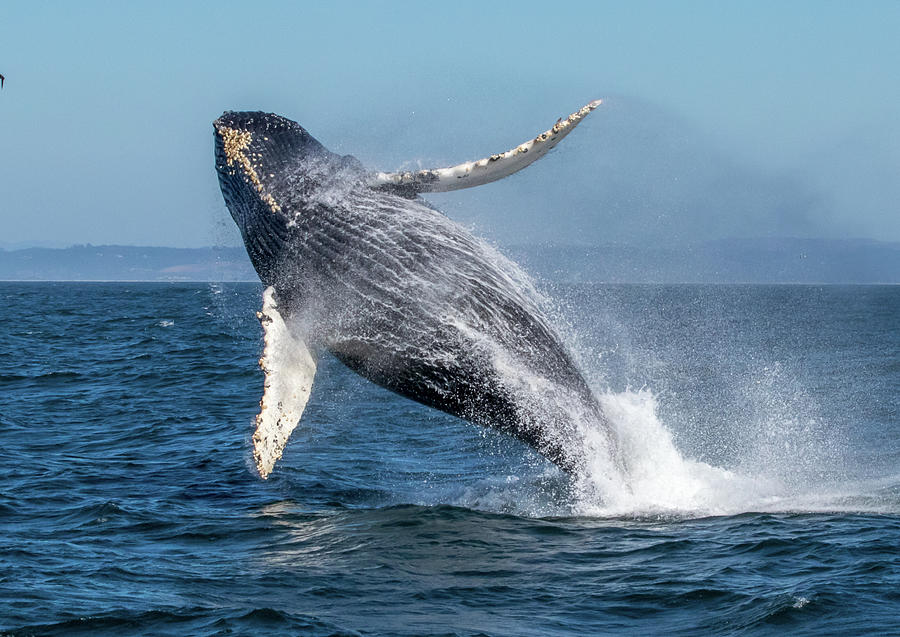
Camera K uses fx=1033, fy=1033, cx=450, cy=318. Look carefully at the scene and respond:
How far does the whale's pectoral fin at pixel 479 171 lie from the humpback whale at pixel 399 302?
13mm

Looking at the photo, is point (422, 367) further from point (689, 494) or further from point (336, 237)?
point (689, 494)

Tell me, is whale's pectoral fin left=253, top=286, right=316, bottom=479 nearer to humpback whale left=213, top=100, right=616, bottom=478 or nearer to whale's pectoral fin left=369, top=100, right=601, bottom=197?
humpback whale left=213, top=100, right=616, bottom=478

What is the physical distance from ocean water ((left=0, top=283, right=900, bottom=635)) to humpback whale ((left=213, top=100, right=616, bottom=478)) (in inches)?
38.7

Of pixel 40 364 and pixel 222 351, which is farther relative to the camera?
pixel 222 351

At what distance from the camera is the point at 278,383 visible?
32.5ft

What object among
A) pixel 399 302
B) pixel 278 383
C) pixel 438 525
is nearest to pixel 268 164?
pixel 399 302

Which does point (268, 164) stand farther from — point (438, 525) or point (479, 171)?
point (438, 525)

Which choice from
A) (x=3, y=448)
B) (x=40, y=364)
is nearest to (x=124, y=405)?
(x=3, y=448)

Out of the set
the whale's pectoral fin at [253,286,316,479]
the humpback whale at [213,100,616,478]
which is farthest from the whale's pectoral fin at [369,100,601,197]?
the whale's pectoral fin at [253,286,316,479]

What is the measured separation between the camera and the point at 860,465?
44.4ft

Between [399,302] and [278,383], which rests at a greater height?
[399,302]

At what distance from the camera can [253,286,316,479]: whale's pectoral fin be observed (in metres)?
9.66

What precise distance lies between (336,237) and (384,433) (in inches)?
284

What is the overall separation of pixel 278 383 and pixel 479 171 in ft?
9.37
